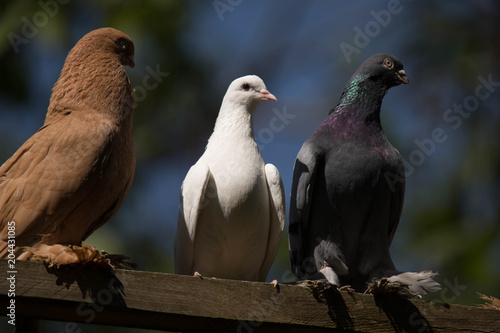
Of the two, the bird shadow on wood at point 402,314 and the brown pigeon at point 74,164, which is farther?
the brown pigeon at point 74,164

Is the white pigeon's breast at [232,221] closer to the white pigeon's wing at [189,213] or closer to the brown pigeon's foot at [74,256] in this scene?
the white pigeon's wing at [189,213]

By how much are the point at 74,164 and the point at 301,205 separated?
159cm

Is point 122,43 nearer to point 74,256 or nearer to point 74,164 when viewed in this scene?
point 74,164

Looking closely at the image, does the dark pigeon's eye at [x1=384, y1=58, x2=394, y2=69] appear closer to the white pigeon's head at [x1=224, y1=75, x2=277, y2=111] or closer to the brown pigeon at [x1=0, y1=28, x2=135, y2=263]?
the white pigeon's head at [x1=224, y1=75, x2=277, y2=111]

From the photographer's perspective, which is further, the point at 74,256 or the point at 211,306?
the point at 211,306

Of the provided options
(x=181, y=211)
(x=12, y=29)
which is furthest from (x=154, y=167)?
(x=181, y=211)

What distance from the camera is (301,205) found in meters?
4.74

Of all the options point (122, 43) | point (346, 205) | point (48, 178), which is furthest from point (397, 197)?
point (48, 178)

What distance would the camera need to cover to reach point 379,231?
4797mm

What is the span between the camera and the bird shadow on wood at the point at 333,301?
3.52 m

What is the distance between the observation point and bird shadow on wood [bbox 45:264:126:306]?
3.20 metres

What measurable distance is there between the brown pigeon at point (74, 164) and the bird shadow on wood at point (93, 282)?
0.16 m

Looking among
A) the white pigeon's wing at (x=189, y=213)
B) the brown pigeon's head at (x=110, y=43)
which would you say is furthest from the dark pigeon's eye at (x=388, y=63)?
the brown pigeon's head at (x=110, y=43)

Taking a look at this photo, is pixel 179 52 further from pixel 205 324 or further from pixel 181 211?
pixel 205 324
